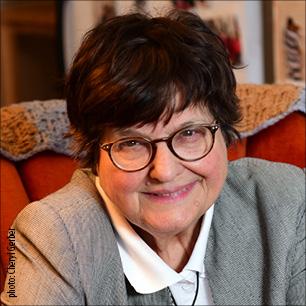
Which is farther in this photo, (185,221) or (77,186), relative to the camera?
(77,186)

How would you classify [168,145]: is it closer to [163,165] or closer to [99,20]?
[163,165]

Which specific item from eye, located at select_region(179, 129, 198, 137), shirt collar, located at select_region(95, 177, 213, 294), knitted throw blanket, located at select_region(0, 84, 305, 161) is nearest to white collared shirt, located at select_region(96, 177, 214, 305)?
shirt collar, located at select_region(95, 177, 213, 294)

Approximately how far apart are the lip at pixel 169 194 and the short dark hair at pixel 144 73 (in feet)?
0.42

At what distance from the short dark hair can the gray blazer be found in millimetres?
147

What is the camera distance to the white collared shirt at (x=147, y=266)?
112cm

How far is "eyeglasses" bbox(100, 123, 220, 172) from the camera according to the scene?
0.99 m

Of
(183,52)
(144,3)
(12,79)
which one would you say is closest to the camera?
(183,52)

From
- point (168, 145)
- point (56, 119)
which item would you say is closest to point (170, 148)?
point (168, 145)

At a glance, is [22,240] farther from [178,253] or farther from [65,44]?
[65,44]

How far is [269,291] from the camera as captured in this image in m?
1.17

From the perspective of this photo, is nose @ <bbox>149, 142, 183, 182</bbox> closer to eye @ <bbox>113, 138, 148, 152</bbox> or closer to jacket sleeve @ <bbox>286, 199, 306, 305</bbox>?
eye @ <bbox>113, 138, 148, 152</bbox>

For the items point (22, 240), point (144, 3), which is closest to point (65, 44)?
point (144, 3)

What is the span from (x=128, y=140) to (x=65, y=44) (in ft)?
4.35

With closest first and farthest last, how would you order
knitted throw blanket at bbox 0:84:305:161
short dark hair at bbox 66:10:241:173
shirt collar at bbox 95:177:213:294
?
short dark hair at bbox 66:10:241:173 → shirt collar at bbox 95:177:213:294 → knitted throw blanket at bbox 0:84:305:161
